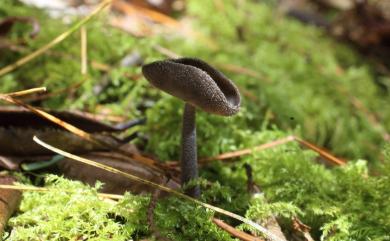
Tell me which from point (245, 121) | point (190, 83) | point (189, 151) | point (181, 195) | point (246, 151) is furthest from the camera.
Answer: point (245, 121)

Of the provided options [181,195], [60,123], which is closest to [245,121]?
[181,195]

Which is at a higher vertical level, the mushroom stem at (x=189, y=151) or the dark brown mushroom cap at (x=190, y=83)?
the dark brown mushroom cap at (x=190, y=83)

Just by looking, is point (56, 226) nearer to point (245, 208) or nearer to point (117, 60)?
point (245, 208)

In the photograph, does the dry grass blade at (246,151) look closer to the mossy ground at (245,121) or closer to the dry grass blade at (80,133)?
the mossy ground at (245,121)

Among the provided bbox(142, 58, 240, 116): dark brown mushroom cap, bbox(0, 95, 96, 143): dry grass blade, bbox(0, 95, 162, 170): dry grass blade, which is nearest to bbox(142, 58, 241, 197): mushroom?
bbox(142, 58, 240, 116): dark brown mushroom cap

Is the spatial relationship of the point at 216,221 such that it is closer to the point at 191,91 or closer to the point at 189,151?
the point at 189,151

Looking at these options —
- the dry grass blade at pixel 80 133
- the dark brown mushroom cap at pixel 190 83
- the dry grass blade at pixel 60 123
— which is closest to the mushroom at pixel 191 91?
the dark brown mushroom cap at pixel 190 83

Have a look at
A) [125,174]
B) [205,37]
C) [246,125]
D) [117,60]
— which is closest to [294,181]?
[246,125]

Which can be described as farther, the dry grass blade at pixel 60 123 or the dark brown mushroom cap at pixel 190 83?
the dry grass blade at pixel 60 123
